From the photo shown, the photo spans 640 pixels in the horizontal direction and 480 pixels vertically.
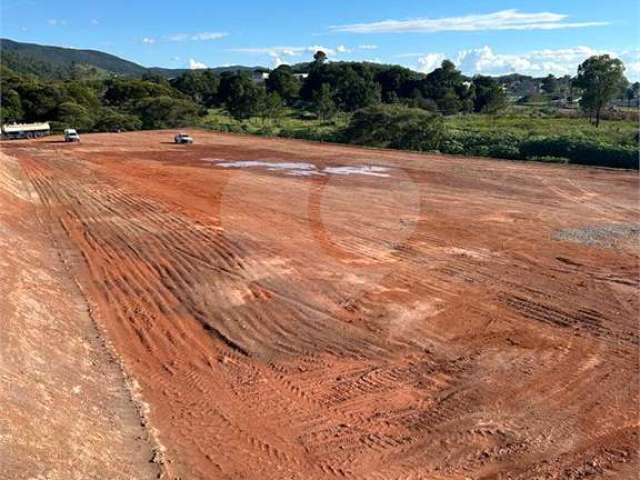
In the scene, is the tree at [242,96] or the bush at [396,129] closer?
→ the bush at [396,129]

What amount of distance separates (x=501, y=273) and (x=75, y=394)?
9.10 meters

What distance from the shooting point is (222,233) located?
16.6 m

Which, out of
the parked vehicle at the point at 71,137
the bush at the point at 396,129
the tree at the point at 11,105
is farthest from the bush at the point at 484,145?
the tree at the point at 11,105

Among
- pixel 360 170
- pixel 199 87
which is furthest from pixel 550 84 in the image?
pixel 360 170

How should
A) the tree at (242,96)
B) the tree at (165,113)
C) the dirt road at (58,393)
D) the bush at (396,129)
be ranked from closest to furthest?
the dirt road at (58,393) < the bush at (396,129) < the tree at (165,113) < the tree at (242,96)

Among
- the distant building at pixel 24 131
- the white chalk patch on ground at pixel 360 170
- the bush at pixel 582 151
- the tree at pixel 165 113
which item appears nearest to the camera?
the white chalk patch on ground at pixel 360 170

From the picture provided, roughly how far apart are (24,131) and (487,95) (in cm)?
5116

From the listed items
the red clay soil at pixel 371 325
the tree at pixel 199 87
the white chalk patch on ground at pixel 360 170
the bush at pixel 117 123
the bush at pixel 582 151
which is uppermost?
the tree at pixel 199 87

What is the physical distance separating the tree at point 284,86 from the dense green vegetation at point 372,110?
0.55 feet

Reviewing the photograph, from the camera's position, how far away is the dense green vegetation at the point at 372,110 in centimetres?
3750

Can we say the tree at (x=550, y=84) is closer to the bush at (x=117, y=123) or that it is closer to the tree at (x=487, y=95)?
the tree at (x=487, y=95)

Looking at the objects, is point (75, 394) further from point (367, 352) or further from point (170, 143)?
point (170, 143)

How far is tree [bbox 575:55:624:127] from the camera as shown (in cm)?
4666

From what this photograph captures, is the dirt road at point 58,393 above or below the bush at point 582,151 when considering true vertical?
below
